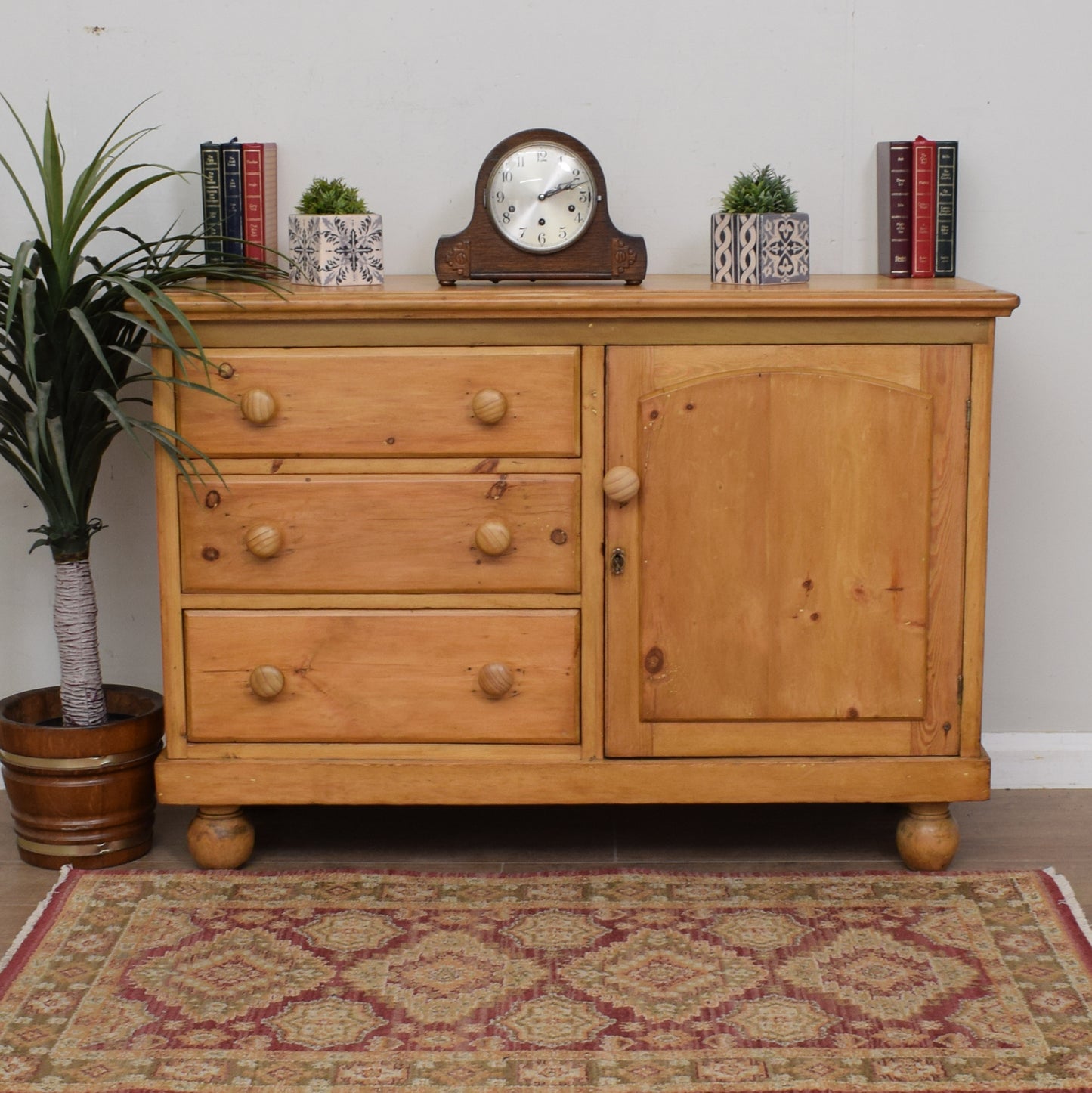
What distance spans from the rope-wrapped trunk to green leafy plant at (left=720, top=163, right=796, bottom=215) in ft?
3.84

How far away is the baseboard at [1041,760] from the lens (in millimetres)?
2529

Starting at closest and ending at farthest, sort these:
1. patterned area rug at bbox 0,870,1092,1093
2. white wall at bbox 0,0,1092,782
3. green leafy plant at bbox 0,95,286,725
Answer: patterned area rug at bbox 0,870,1092,1093 → green leafy plant at bbox 0,95,286,725 → white wall at bbox 0,0,1092,782

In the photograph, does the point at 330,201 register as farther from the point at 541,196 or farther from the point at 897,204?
the point at 897,204

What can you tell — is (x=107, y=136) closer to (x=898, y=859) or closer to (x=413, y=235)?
(x=413, y=235)

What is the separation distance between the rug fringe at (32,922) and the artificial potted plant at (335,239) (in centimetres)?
98

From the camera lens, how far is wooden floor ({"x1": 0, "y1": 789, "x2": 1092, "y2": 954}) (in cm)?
218

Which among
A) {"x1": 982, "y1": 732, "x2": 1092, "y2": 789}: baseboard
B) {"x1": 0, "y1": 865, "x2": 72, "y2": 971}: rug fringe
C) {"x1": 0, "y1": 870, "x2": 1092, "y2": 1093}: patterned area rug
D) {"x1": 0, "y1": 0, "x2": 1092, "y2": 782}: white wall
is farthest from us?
{"x1": 982, "y1": 732, "x2": 1092, "y2": 789}: baseboard

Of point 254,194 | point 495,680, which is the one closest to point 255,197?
point 254,194

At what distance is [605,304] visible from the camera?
1.95 metres

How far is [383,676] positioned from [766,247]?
34.4 inches

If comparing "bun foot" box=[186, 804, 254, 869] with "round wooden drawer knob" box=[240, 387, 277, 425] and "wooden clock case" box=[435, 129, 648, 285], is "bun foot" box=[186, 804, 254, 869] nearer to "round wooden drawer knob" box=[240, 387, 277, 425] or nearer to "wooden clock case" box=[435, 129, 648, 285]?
"round wooden drawer knob" box=[240, 387, 277, 425]

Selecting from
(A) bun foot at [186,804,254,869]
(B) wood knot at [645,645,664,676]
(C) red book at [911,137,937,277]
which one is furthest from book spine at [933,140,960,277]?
(A) bun foot at [186,804,254,869]

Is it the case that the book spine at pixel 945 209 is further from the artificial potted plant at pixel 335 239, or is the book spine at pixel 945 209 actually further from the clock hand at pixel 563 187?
the artificial potted plant at pixel 335 239

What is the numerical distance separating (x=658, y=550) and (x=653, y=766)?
325 millimetres
